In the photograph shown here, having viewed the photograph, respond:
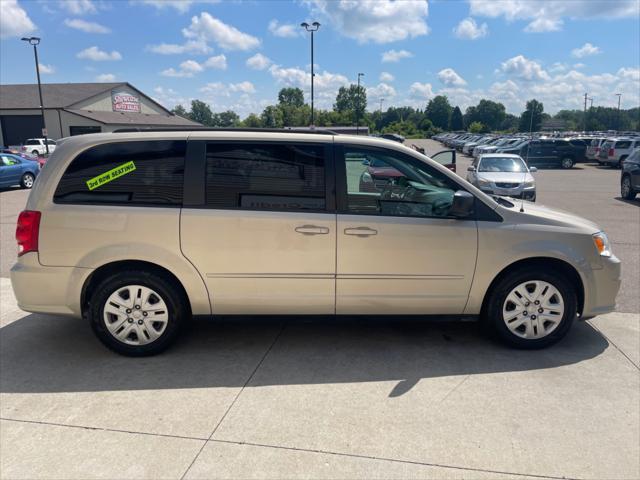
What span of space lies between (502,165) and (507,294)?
A: 39.5 feet

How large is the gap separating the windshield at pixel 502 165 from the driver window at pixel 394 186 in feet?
38.6

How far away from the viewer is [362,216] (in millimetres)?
3898

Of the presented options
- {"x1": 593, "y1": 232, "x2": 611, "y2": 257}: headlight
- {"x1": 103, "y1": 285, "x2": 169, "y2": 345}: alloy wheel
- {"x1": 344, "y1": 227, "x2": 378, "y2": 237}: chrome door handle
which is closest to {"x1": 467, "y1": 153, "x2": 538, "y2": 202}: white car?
{"x1": 593, "y1": 232, "x2": 611, "y2": 257}: headlight

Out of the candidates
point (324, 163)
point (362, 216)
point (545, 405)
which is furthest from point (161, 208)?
point (545, 405)

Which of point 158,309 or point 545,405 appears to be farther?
point 158,309

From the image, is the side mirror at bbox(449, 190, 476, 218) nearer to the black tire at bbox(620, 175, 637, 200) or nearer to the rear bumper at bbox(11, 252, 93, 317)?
the rear bumper at bbox(11, 252, 93, 317)

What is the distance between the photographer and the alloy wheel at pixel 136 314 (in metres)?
3.92

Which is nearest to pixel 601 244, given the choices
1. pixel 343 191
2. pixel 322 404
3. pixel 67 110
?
pixel 343 191

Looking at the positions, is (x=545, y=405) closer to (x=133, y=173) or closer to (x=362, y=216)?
(x=362, y=216)

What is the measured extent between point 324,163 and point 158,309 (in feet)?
5.84

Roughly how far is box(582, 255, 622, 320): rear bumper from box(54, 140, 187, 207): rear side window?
3.45m

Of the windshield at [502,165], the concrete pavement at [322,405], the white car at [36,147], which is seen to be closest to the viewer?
the concrete pavement at [322,405]

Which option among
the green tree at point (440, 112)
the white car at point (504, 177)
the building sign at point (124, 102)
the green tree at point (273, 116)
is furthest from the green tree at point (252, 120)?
the white car at point (504, 177)

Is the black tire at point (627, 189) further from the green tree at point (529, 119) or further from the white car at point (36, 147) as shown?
the green tree at point (529, 119)
